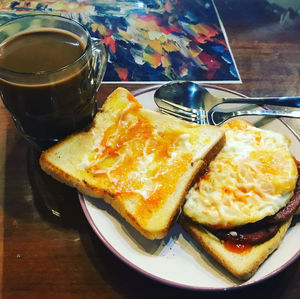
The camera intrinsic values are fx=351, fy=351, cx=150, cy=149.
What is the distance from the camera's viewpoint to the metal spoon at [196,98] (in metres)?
1.73

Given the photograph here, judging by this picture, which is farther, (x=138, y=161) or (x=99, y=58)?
(x=99, y=58)

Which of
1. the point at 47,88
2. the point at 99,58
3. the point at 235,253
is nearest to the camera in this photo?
the point at 235,253

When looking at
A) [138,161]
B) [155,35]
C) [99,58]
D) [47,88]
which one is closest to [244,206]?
[138,161]

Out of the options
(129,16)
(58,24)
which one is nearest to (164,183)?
(58,24)

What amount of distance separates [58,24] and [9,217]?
821mm

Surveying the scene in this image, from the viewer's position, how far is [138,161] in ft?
4.54

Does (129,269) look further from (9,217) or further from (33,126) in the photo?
(33,126)

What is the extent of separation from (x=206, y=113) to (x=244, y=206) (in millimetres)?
620

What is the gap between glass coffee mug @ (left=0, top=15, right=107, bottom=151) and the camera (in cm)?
129

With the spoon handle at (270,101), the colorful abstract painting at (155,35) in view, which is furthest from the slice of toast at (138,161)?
the colorful abstract painting at (155,35)

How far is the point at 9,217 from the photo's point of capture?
4.59 ft

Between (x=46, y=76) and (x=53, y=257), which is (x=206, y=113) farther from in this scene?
(x=53, y=257)

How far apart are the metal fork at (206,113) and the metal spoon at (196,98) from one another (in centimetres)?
2

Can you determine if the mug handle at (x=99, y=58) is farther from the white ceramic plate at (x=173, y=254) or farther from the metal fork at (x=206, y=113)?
the white ceramic plate at (x=173, y=254)
